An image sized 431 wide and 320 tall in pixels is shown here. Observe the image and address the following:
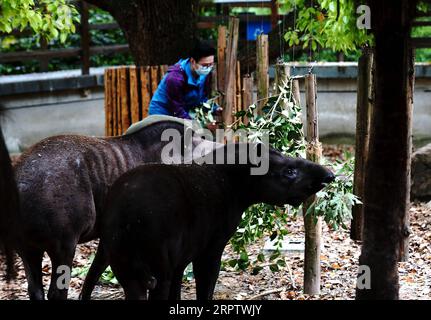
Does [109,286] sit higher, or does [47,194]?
[47,194]

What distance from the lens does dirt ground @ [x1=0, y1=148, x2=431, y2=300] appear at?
7043mm

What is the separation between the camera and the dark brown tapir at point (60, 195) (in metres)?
5.97

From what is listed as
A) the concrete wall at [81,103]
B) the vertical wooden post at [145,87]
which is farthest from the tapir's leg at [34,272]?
the concrete wall at [81,103]

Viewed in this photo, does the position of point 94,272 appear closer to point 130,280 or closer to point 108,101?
point 130,280

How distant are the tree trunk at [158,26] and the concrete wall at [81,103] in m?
3.99

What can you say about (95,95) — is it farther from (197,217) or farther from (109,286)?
(197,217)

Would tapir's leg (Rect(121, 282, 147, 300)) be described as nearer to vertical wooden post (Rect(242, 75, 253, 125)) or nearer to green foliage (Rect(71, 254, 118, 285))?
green foliage (Rect(71, 254, 118, 285))

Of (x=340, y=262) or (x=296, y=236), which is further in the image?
(x=296, y=236)

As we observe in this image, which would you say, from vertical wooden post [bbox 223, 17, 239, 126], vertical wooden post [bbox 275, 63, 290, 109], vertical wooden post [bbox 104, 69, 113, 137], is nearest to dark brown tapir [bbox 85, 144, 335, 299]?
vertical wooden post [bbox 275, 63, 290, 109]

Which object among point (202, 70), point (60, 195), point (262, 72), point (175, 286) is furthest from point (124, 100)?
point (175, 286)

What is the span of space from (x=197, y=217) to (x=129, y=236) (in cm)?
53

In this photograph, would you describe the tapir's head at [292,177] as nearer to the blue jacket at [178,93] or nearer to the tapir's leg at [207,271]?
the tapir's leg at [207,271]

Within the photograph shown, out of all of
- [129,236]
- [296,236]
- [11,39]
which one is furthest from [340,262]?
[11,39]

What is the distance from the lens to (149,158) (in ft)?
22.7
